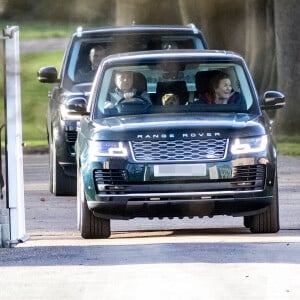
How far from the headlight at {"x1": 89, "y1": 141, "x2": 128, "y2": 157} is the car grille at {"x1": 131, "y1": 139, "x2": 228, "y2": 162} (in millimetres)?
78

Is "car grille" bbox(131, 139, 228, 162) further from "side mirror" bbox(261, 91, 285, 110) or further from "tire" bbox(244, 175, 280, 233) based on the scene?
"side mirror" bbox(261, 91, 285, 110)

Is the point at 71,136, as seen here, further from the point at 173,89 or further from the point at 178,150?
the point at 178,150

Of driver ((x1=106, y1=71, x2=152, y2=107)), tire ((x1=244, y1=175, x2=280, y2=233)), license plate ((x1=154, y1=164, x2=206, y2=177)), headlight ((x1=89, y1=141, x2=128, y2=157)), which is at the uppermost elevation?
driver ((x1=106, y1=71, x2=152, y2=107))

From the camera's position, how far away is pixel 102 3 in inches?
267

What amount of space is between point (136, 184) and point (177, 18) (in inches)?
188

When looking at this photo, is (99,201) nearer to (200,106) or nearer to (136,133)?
(136,133)

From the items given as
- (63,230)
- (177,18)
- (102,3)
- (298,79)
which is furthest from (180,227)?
(298,79)

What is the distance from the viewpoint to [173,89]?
12.2 m

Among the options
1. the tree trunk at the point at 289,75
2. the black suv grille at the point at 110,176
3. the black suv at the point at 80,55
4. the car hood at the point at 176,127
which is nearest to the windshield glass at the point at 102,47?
the black suv at the point at 80,55

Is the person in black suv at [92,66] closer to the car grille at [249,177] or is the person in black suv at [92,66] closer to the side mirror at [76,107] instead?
the side mirror at [76,107]

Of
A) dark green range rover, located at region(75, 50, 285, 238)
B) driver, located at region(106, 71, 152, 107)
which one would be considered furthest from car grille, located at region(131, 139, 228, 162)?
driver, located at region(106, 71, 152, 107)

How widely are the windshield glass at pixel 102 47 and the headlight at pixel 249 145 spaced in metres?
4.61

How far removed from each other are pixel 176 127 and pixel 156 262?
6.01 ft

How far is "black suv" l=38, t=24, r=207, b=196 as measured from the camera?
15438mm
